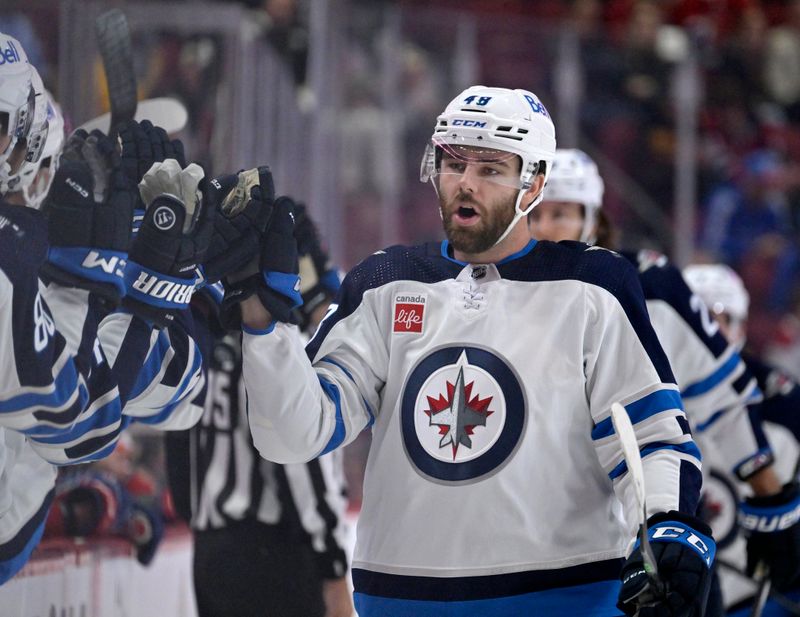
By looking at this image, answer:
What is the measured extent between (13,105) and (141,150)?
1.00ft

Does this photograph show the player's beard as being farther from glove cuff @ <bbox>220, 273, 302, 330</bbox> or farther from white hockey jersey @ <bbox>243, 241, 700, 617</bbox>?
glove cuff @ <bbox>220, 273, 302, 330</bbox>

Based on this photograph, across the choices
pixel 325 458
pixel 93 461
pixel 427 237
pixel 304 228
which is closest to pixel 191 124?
pixel 304 228

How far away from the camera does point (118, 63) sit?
228 centimetres

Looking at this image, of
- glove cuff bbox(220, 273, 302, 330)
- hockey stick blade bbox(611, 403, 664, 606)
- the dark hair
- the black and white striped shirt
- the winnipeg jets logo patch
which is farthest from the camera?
the dark hair

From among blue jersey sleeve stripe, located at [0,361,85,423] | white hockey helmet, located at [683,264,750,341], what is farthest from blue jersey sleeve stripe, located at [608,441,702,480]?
white hockey helmet, located at [683,264,750,341]

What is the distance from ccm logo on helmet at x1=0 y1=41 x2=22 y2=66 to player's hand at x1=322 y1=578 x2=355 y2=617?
1554 millimetres

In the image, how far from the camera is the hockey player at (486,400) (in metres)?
1.98

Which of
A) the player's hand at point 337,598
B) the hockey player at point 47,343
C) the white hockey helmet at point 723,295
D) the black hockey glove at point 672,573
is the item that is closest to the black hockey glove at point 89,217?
the hockey player at point 47,343

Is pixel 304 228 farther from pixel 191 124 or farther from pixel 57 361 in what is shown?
pixel 57 361

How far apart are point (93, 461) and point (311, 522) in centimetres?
95

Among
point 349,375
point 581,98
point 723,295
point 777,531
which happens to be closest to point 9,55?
point 349,375

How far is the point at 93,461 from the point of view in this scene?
7.41ft

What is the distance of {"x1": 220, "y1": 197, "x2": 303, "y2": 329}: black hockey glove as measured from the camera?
193 cm

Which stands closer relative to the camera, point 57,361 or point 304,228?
point 57,361
